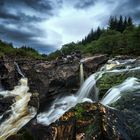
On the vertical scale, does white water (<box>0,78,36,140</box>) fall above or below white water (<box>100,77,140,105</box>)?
below

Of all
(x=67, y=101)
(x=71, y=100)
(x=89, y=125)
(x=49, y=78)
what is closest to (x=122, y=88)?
(x=71, y=100)

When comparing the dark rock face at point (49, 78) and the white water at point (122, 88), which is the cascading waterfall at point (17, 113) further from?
the white water at point (122, 88)

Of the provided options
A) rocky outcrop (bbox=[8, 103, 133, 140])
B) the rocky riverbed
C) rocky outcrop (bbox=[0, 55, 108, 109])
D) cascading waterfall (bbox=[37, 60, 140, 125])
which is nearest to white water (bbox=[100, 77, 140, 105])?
cascading waterfall (bbox=[37, 60, 140, 125])

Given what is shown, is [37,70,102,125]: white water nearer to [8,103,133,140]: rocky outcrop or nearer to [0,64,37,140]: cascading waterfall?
[0,64,37,140]: cascading waterfall

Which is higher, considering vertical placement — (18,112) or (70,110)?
(70,110)

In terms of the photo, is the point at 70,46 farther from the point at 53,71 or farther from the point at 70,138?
the point at 70,138

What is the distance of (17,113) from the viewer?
25.4 m

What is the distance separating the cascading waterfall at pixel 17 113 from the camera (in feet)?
72.7

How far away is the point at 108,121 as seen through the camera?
37.9 ft

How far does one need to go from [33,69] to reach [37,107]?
5172mm

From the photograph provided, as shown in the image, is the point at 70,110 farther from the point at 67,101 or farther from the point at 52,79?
the point at 52,79

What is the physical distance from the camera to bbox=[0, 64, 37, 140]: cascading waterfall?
22.2 m

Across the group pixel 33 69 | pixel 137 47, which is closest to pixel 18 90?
pixel 33 69

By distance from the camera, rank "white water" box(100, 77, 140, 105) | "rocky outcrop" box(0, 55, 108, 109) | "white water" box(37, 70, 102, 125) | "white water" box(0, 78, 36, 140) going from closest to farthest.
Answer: "white water" box(100, 77, 140, 105)
"white water" box(0, 78, 36, 140)
"white water" box(37, 70, 102, 125)
"rocky outcrop" box(0, 55, 108, 109)
